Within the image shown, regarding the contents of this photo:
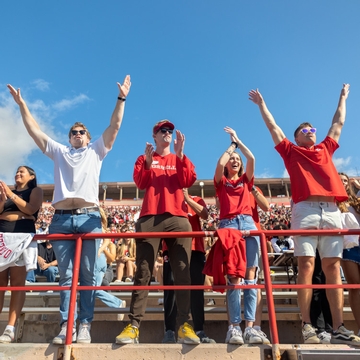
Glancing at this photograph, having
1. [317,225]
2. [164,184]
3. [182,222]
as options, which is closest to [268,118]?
[317,225]

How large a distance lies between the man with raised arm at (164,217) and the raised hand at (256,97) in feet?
3.60

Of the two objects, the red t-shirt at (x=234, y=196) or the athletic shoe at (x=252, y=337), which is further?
the red t-shirt at (x=234, y=196)

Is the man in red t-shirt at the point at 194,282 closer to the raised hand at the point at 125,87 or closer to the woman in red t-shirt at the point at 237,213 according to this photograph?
the woman in red t-shirt at the point at 237,213

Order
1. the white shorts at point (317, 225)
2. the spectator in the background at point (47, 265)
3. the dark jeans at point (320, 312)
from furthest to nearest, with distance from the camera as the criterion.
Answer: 1. the spectator in the background at point (47, 265)
2. the dark jeans at point (320, 312)
3. the white shorts at point (317, 225)

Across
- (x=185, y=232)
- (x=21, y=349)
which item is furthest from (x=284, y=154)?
(x=21, y=349)

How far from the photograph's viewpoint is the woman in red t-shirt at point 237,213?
3.39 m

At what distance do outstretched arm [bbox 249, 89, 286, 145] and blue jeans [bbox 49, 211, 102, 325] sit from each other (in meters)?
2.32

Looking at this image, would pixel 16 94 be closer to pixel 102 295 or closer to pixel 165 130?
pixel 165 130

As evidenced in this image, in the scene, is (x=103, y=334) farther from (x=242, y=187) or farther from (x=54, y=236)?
(x=242, y=187)

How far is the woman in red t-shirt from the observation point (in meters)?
3.39

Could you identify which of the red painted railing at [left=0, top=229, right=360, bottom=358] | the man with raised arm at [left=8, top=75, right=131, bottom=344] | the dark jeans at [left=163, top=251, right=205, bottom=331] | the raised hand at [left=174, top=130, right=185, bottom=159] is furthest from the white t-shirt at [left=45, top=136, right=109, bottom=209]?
the dark jeans at [left=163, top=251, right=205, bottom=331]

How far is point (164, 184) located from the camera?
389 centimetres

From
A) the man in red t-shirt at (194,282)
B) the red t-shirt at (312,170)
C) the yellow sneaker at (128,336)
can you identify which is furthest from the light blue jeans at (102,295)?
the red t-shirt at (312,170)

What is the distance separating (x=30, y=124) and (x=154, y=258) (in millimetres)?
2115
